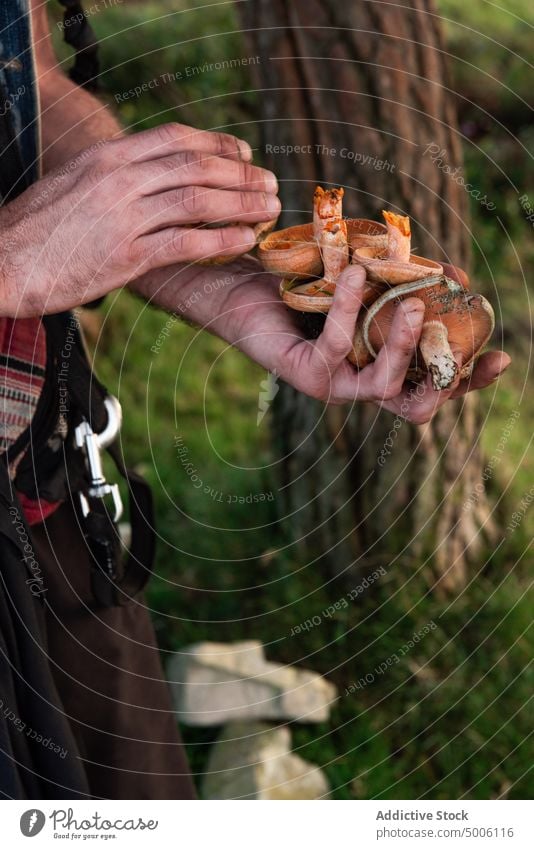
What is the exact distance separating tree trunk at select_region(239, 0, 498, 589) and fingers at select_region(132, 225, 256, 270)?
2.14 feet

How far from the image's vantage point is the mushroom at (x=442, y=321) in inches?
29.2

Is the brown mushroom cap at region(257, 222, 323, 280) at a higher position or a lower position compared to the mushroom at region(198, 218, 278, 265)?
lower

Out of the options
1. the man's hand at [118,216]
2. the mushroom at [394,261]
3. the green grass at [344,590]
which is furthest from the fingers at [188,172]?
the green grass at [344,590]

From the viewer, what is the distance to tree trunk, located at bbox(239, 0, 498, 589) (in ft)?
4.34

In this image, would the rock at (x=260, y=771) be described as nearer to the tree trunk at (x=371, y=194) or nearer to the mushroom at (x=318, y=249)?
the tree trunk at (x=371, y=194)

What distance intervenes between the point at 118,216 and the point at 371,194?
2.39 feet

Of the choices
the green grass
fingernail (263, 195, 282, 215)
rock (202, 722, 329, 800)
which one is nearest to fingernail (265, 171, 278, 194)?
fingernail (263, 195, 282, 215)

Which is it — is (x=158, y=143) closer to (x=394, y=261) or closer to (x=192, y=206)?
(x=192, y=206)

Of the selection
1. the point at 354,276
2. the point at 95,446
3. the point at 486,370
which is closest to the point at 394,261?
the point at 354,276

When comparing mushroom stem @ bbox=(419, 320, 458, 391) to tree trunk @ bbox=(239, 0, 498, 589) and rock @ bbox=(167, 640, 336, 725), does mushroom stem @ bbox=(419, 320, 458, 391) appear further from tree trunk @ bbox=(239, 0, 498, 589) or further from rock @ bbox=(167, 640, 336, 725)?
rock @ bbox=(167, 640, 336, 725)

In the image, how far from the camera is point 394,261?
73 cm

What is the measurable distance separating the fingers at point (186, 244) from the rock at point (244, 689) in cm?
87
